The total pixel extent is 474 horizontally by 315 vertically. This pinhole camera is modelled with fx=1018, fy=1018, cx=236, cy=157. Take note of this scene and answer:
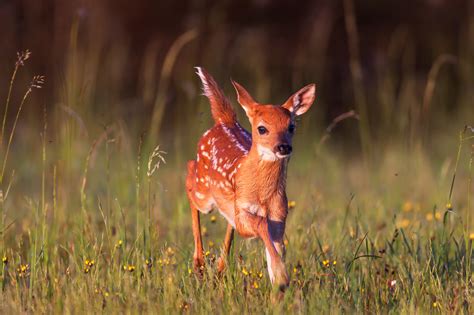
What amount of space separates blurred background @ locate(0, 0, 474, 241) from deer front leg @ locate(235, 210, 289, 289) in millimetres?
3612

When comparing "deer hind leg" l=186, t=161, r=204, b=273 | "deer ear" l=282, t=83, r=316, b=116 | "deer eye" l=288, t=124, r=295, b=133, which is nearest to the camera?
"deer eye" l=288, t=124, r=295, b=133

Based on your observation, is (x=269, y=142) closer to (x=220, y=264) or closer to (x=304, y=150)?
(x=220, y=264)

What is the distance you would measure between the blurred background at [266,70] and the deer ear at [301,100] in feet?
10.5

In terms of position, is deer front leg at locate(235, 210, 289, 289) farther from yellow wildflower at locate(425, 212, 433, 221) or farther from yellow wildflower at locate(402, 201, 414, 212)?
yellow wildflower at locate(402, 201, 414, 212)

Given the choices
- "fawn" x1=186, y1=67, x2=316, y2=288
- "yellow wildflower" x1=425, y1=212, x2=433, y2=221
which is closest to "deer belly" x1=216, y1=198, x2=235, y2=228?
"fawn" x1=186, y1=67, x2=316, y2=288

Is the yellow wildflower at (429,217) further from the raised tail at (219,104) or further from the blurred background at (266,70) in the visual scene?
the raised tail at (219,104)

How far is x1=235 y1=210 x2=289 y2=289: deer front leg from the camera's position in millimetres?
4961

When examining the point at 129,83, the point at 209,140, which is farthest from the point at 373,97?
the point at 209,140

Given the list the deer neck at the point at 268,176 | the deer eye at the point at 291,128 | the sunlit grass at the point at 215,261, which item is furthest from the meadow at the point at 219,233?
the deer eye at the point at 291,128

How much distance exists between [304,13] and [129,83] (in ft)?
9.61

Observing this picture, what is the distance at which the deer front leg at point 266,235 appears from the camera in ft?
16.3

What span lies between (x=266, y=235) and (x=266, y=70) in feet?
27.8

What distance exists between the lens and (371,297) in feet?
17.2

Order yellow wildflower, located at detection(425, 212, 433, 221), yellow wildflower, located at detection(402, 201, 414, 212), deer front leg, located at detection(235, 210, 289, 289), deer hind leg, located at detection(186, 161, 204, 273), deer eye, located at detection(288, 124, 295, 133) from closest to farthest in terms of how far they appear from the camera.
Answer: deer front leg, located at detection(235, 210, 289, 289) < deer eye, located at detection(288, 124, 295, 133) < deer hind leg, located at detection(186, 161, 204, 273) < yellow wildflower, located at detection(425, 212, 433, 221) < yellow wildflower, located at detection(402, 201, 414, 212)
